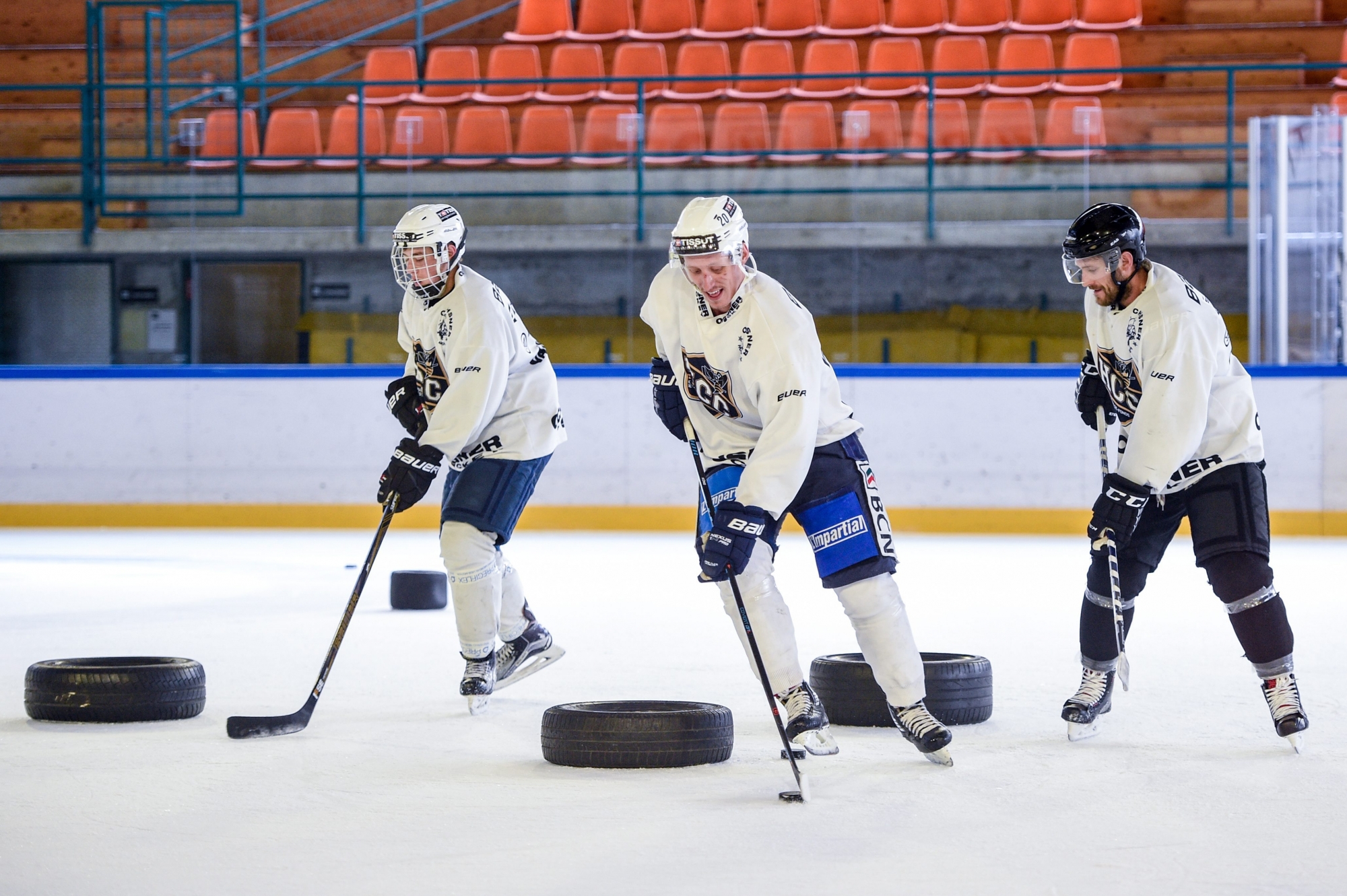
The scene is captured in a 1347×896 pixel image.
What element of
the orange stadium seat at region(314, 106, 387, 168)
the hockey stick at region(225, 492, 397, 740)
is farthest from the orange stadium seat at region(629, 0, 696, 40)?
the hockey stick at region(225, 492, 397, 740)

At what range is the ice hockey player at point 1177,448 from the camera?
3.21m

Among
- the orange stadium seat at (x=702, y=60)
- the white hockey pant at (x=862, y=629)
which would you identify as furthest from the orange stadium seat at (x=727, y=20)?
the white hockey pant at (x=862, y=629)

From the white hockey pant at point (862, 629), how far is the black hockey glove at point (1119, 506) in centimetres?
47

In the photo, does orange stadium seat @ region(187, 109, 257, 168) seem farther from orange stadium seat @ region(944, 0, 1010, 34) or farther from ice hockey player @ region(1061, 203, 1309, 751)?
ice hockey player @ region(1061, 203, 1309, 751)

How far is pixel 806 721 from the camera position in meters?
3.18

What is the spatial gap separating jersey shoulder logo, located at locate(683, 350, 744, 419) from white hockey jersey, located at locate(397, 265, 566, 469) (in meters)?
0.73

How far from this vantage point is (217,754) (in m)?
3.24

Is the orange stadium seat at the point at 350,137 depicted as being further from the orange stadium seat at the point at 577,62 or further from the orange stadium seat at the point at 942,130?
the orange stadium seat at the point at 942,130

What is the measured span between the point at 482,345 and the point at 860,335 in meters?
5.62

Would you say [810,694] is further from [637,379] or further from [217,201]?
[217,201]

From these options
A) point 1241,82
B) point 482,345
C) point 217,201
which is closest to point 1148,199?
point 1241,82

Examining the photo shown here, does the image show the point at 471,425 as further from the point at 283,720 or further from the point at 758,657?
the point at 758,657

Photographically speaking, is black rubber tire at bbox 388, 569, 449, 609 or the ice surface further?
black rubber tire at bbox 388, 569, 449, 609

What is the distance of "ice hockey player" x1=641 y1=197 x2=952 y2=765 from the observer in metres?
3.02
